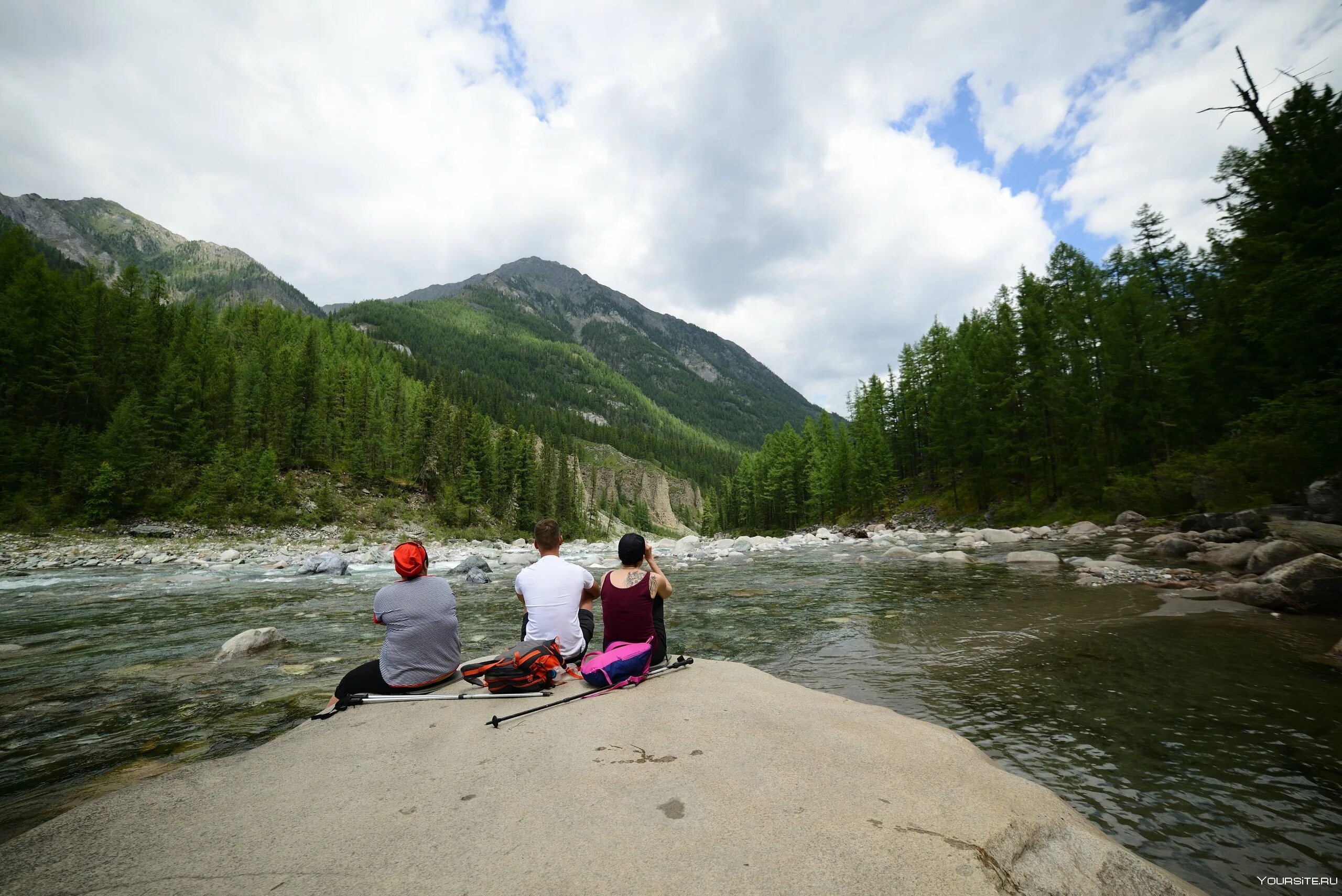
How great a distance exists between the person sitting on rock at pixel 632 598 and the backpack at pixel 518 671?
2.29 feet

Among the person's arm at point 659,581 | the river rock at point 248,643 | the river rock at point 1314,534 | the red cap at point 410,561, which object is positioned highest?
the red cap at point 410,561

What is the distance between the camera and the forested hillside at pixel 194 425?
35156 millimetres

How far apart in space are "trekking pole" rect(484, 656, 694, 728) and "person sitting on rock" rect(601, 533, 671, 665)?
0.29 m

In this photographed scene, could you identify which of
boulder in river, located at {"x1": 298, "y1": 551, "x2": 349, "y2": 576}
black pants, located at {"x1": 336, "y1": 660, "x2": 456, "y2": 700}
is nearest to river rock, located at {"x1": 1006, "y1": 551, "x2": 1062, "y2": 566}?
black pants, located at {"x1": 336, "y1": 660, "x2": 456, "y2": 700}

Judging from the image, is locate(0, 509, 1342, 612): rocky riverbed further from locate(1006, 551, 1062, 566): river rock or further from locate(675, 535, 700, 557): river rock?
locate(675, 535, 700, 557): river rock

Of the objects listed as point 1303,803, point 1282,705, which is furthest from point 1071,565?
point 1303,803

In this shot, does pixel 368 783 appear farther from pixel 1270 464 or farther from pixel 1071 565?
pixel 1270 464

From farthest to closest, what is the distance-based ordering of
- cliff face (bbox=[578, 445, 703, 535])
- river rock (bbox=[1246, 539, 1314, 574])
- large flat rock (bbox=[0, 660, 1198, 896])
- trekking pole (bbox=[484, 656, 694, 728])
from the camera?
1. cliff face (bbox=[578, 445, 703, 535])
2. river rock (bbox=[1246, 539, 1314, 574])
3. trekking pole (bbox=[484, 656, 694, 728])
4. large flat rock (bbox=[0, 660, 1198, 896])

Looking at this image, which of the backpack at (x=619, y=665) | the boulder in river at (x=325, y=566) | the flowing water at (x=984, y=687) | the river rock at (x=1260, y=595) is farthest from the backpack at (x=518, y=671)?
the boulder in river at (x=325, y=566)

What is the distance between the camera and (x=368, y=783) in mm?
3684

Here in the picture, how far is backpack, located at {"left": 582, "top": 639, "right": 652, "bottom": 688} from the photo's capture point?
18.5 ft

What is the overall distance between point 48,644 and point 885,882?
618 inches

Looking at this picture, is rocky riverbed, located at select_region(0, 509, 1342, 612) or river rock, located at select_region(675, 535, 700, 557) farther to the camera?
river rock, located at select_region(675, 535, 700, 557)

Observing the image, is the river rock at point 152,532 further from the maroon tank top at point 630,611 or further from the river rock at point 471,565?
the maroon tank top at point 630,611
